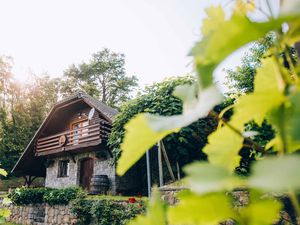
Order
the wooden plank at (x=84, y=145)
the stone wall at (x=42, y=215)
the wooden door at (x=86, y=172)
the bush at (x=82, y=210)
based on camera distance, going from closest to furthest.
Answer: the bush at (x=82, y=210) → the stone wall at (x=42, y=215) → the wooden plank at (x=84, y=145) → the wooden door at (x=86, y=172)

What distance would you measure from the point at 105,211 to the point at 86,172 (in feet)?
21.7

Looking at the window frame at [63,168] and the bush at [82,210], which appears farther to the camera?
the window frame at [63,168]

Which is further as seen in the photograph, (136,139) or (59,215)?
(59,215)

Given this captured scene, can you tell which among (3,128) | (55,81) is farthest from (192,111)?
(55,81)

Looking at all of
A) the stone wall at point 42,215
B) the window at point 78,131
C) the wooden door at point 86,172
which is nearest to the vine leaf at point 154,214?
the stone wall at point 42,215

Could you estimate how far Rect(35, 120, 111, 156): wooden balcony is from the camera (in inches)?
486

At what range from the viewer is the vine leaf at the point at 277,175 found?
152mm

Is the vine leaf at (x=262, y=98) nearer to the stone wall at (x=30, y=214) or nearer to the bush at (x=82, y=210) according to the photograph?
the bush at (x=82, y=210)

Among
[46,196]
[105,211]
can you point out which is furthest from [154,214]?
[46,196]

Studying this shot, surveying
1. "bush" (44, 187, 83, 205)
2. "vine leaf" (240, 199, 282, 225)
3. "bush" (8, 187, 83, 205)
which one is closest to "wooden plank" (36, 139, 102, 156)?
"bush" (8, 187, 83, 205)

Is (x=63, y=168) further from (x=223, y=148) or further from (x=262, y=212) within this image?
(x=262, y=212)

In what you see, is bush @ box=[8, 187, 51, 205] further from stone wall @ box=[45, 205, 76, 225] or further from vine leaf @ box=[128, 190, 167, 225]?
vine leaf @ box=[128, 190, 167, 225]

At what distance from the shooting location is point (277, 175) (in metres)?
0.16

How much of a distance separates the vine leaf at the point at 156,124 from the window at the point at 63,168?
16052mm
